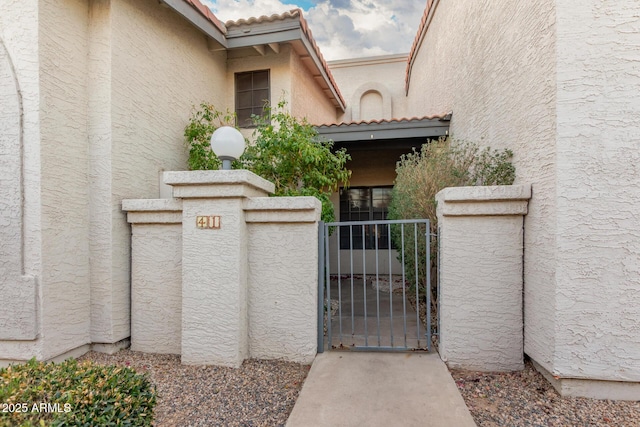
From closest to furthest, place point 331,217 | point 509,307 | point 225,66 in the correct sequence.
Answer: point 509,307 → point 331,217 → point 225,66

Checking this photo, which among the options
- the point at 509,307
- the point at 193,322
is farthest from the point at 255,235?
the point at 509,307

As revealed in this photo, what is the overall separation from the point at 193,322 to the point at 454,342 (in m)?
3.42

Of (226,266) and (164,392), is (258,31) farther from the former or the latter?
(164,392)

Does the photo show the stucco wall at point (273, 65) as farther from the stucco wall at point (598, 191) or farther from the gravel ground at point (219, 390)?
the stucco wall at point (598, 191)

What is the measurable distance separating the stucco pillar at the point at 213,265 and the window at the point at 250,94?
13.9 feet

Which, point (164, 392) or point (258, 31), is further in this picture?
point (258, 31)

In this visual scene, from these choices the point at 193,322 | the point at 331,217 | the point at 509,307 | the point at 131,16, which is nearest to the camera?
the point at 509,307

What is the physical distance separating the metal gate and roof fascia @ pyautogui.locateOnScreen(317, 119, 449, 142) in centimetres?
225

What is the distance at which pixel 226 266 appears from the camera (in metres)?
3.94

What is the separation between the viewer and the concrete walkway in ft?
9.14

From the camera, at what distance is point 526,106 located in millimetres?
3807

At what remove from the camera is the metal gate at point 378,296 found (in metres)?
4.23

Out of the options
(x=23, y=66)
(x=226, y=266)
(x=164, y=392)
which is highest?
(x=23, y=66)

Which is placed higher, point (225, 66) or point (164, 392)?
point (225, 66)
